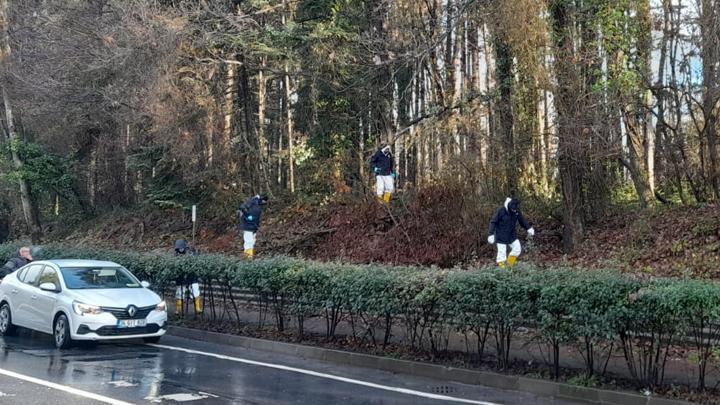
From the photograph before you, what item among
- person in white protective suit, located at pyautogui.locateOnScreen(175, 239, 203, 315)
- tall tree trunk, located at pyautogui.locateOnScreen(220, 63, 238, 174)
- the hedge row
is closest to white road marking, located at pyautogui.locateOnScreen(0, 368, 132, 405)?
the hedge row

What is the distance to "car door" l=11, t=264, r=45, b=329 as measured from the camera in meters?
13.1

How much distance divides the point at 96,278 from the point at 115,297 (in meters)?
1.16

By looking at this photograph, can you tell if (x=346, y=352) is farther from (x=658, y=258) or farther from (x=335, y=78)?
(x=335, y=78)

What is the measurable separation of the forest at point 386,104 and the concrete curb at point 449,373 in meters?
6.16

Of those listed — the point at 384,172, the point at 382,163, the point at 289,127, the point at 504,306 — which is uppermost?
the point at 289,127

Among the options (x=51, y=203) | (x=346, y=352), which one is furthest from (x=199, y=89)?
(x=51, y=203)

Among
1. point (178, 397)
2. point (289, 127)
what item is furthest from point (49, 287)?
point (289, 127)

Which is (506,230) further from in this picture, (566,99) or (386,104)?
(386,104)

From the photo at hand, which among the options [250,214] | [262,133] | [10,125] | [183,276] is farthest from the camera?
[10,125]

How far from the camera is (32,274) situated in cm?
1368

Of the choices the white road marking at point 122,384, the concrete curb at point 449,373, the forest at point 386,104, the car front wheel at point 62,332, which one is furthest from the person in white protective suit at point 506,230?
the car front wheel at point 62,332

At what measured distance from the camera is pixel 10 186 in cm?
3516

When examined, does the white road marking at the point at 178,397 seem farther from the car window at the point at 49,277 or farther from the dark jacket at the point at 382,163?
the dark jacket at the point at 382,163

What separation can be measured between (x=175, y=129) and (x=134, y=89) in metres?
1.90
